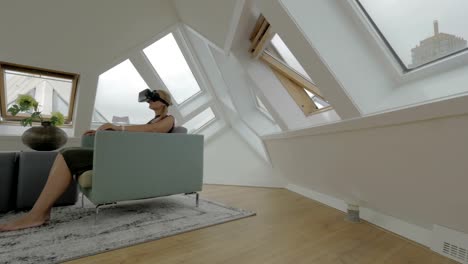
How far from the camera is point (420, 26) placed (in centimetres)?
123

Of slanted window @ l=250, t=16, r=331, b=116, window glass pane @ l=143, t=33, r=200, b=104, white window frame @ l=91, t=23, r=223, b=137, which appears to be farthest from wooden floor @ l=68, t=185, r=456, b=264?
window glass pane @ l=143, t=33, r=200, b=104

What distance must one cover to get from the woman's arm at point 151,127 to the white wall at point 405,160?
1274mm

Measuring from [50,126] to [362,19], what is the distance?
287cm

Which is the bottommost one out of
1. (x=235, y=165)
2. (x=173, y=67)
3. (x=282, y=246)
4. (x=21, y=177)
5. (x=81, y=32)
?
(x=282, y=246)

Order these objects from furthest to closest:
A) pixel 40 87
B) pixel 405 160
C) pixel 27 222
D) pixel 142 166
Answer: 1. pixel 40 87
2. pixel 142 166
3. pixel 27 222
4. pixel 405 160

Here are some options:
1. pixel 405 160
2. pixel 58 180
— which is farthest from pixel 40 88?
pixel 405 160

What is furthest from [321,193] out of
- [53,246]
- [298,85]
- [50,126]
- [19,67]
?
[19,67]

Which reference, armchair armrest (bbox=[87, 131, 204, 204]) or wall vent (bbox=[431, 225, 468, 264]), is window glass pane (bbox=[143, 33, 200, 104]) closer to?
armchair armrest (bbox=[87, 131, 204, 204])

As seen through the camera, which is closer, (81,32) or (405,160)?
(405,160)

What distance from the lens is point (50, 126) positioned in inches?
90.4

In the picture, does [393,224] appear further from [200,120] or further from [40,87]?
[40,87]

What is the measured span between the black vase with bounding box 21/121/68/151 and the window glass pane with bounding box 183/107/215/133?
2.87 meters

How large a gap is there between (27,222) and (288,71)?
2.67 meters

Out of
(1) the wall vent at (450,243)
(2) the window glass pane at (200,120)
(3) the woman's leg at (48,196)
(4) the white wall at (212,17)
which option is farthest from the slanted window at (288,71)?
(2) the window glass pane at (200,120)
